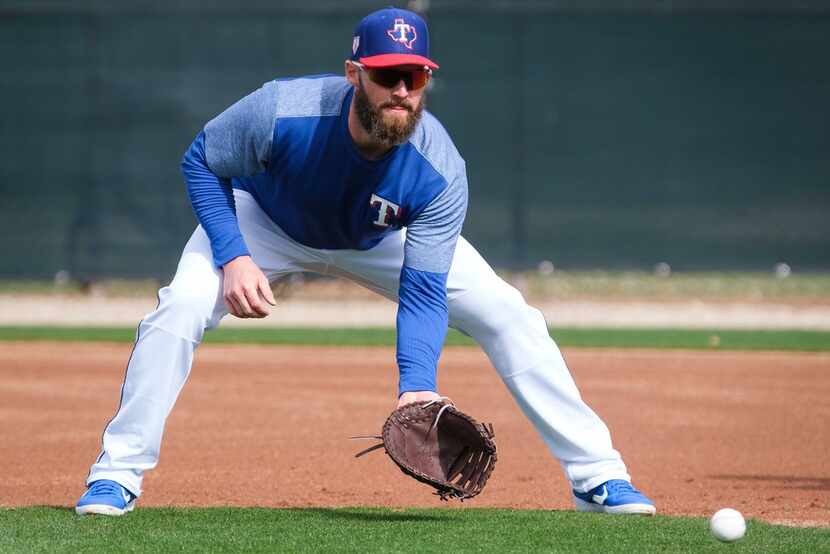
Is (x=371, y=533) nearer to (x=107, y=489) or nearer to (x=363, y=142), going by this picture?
(x=107, y=489)

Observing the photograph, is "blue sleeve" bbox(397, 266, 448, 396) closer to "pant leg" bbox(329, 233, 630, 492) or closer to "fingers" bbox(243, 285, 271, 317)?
"pant leg" bbox(329, 233, 630, 492)

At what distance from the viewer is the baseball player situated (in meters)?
3.91

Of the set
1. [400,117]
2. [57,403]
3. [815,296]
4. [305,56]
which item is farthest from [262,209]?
[815,296]

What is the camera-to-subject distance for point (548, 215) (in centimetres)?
1316

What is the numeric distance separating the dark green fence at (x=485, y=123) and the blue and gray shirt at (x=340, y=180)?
8.89 metres

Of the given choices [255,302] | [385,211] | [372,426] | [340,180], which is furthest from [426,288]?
[372,426]

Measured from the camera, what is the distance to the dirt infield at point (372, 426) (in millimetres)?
5184

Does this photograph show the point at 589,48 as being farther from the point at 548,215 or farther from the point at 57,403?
the point at 57,403

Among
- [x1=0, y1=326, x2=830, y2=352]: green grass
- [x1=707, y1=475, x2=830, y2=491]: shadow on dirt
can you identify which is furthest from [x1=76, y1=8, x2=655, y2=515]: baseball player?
[x1=0, y1=326, x2=830, y2=352]: green grass

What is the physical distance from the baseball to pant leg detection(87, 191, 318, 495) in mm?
1622

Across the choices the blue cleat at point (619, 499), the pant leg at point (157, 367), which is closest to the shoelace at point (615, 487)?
the blue cleat at point (619, 499)

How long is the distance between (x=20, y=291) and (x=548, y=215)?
591 cm

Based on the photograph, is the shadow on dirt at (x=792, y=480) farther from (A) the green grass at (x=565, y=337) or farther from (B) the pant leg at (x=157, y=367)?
(A) the green grass at (x=565, y=337)

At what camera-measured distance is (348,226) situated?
4.23 meters
